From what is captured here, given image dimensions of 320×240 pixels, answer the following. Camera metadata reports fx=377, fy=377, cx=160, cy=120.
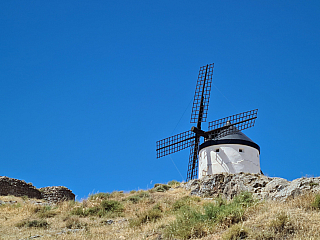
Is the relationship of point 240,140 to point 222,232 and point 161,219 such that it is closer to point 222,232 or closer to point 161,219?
point 161,219

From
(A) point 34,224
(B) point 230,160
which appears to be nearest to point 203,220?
(A) point 34,224

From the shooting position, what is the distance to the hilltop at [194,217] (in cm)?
857

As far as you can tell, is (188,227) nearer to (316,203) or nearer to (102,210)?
(316,203)

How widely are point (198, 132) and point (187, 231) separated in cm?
1566

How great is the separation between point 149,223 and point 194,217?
7.29ft

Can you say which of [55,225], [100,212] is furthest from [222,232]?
[100,212]

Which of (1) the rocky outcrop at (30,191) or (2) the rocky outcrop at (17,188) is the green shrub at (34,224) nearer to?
(1) the rocky outcrop at (30,191)

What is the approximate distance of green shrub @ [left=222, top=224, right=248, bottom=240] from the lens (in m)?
8.26

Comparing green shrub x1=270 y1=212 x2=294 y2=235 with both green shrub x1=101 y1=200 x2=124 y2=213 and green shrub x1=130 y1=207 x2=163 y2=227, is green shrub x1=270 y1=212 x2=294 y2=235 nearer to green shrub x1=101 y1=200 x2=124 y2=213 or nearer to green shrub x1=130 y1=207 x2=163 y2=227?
green shrub x1=130 y1=207 x2=163 y2=227

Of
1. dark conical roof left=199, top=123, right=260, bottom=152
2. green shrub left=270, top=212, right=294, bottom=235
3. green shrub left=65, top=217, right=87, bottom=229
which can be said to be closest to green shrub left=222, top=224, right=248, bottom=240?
green shrub left=270, top=212, right=294, bottom=235

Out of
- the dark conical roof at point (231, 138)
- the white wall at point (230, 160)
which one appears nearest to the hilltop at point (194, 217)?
the white wall at point (230, 160)

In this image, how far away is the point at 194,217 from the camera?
995 centimetres

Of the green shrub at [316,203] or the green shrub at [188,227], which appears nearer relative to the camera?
the green shrub at [188,227]

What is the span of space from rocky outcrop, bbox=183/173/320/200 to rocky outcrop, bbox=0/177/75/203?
26.7 feet
